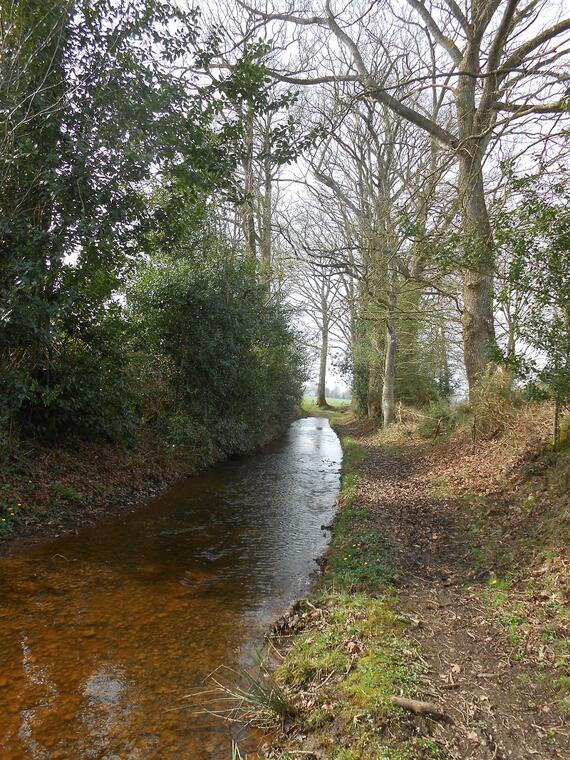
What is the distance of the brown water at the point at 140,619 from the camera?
3311 millimetres

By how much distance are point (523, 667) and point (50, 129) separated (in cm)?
930

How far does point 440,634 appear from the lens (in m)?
4.26

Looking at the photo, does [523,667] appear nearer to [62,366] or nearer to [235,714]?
[235,714]

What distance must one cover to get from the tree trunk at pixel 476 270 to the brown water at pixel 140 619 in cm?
533

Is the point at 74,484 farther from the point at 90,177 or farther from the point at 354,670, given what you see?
the point at 354,670

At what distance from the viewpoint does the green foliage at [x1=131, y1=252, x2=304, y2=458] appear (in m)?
12.7

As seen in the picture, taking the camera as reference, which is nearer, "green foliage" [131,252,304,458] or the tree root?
the tree root

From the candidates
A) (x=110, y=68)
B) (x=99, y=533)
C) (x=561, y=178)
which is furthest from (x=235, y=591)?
(x=110, y=68)

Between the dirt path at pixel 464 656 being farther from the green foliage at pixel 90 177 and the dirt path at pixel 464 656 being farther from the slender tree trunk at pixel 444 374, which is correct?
the slender tree trunk at pixel 444 374

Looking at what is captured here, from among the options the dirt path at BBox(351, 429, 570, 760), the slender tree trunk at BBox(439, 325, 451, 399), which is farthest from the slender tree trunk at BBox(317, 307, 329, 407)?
the dirt path at BBox(351, 429, 570, 760)

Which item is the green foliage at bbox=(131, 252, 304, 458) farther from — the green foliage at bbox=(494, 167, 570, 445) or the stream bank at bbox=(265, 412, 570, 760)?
the green foliage at bbox=(494, 167, 570, 445)

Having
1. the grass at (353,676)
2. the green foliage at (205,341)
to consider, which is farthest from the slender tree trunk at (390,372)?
the grass at (353,676)

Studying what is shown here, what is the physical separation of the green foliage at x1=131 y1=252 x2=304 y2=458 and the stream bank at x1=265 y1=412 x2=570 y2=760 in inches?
277

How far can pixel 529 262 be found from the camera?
649 centimetres
